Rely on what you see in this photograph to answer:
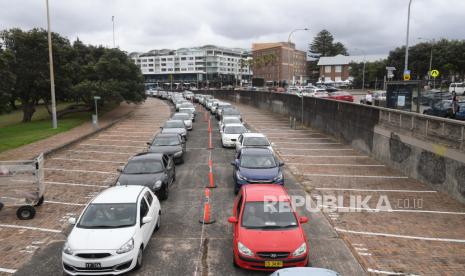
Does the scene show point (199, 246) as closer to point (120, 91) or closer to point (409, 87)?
point (409, 87)

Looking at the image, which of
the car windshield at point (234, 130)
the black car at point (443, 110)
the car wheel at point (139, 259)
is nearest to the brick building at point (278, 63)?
the black car at point (443, 110)

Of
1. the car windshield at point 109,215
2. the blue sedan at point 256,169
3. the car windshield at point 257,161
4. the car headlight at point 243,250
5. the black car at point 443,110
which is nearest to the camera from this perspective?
the car headlight at point 243,250

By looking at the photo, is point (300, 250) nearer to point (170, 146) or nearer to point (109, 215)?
point (109, 215)

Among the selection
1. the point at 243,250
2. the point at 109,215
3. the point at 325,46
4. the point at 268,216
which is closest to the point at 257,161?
the point at 268,216

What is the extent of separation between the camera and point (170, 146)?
65.8ft

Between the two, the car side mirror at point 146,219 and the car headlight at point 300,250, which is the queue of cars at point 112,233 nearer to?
the car side mirror at point 146,219

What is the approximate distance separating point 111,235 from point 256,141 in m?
12.0

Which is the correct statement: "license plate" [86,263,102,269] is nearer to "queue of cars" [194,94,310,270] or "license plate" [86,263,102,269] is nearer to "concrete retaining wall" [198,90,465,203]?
"queue of cars" [194,94,310,270]

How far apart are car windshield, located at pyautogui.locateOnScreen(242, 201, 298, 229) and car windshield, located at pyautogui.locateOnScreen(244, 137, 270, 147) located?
32.3ft

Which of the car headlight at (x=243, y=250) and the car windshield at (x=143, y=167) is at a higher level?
the car windshield at (x=143, y=167)

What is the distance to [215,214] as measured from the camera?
12.7 metres

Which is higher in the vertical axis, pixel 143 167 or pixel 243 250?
Result: pixel 143 167

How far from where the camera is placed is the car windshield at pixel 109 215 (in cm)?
940

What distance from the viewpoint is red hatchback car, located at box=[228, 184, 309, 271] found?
8.62m
